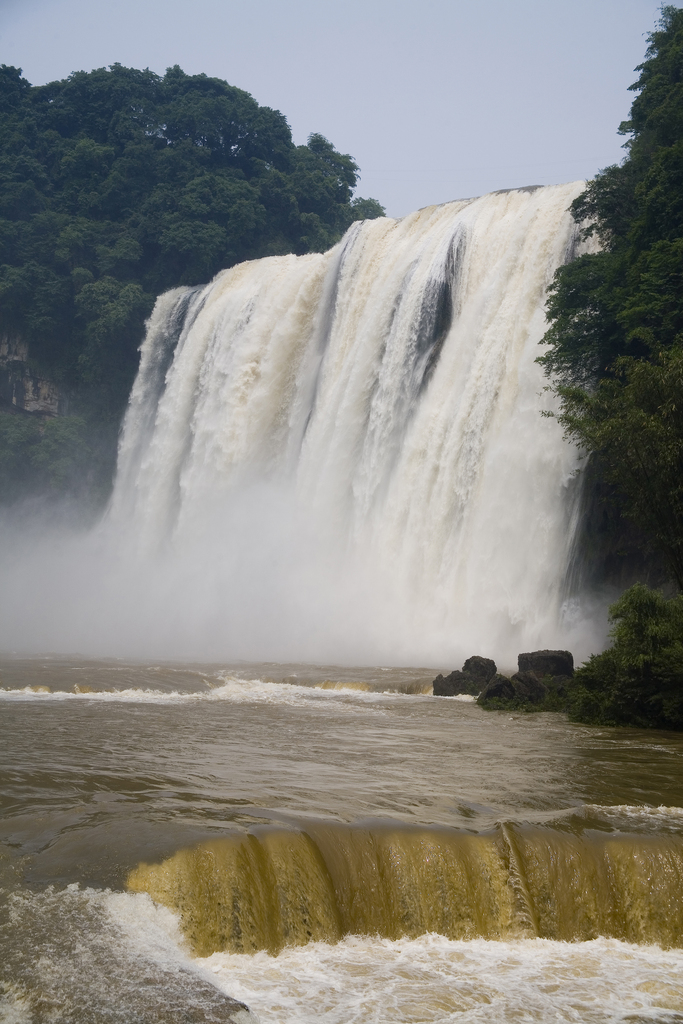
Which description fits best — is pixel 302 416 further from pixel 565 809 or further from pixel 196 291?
pixel 565 809

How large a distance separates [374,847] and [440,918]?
0.70 metres

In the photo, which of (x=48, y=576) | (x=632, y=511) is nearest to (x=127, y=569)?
(x=48, y=576)

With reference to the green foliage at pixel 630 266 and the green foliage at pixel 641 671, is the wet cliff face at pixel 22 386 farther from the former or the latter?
the green foliage at pixel 641 671

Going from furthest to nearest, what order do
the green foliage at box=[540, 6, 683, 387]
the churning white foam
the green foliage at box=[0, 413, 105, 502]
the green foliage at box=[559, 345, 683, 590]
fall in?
the green foliage at box=[0, 413, 105, 502] < the green foliage at box=[540, 6, 683, 387] < the green foliage at box=[559, 345, 683, 590] < the churning white foam

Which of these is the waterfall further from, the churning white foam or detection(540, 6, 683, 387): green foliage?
detection(540, 6, 683, 387): green foliage

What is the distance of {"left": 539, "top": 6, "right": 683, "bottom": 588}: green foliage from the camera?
16016 millimetres

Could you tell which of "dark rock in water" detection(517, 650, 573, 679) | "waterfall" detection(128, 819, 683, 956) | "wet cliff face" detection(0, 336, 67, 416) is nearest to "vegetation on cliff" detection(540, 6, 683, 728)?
"dark rock in water" detection(517, 650, 573, 679)

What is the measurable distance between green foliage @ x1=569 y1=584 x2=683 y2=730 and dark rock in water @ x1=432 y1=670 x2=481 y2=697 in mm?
2581

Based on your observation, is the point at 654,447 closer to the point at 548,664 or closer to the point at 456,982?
the point at 548,664

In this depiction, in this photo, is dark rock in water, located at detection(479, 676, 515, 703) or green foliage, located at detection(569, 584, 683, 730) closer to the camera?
green foliage, located at detection(569, 584, 683, 730)

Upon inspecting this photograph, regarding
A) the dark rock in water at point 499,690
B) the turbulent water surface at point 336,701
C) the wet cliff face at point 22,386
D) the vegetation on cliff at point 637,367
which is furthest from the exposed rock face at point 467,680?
the wet cliff face at point 22,386

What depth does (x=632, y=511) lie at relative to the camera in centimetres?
1686

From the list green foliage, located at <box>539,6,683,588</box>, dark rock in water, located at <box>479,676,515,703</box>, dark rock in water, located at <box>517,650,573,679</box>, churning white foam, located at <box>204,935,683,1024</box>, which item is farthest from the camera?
dark rock in water, located at <box>517,650,573,679</box>

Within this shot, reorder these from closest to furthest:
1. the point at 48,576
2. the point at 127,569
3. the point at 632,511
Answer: the point at 632,511, the point at 127,569, the point at 48,576
